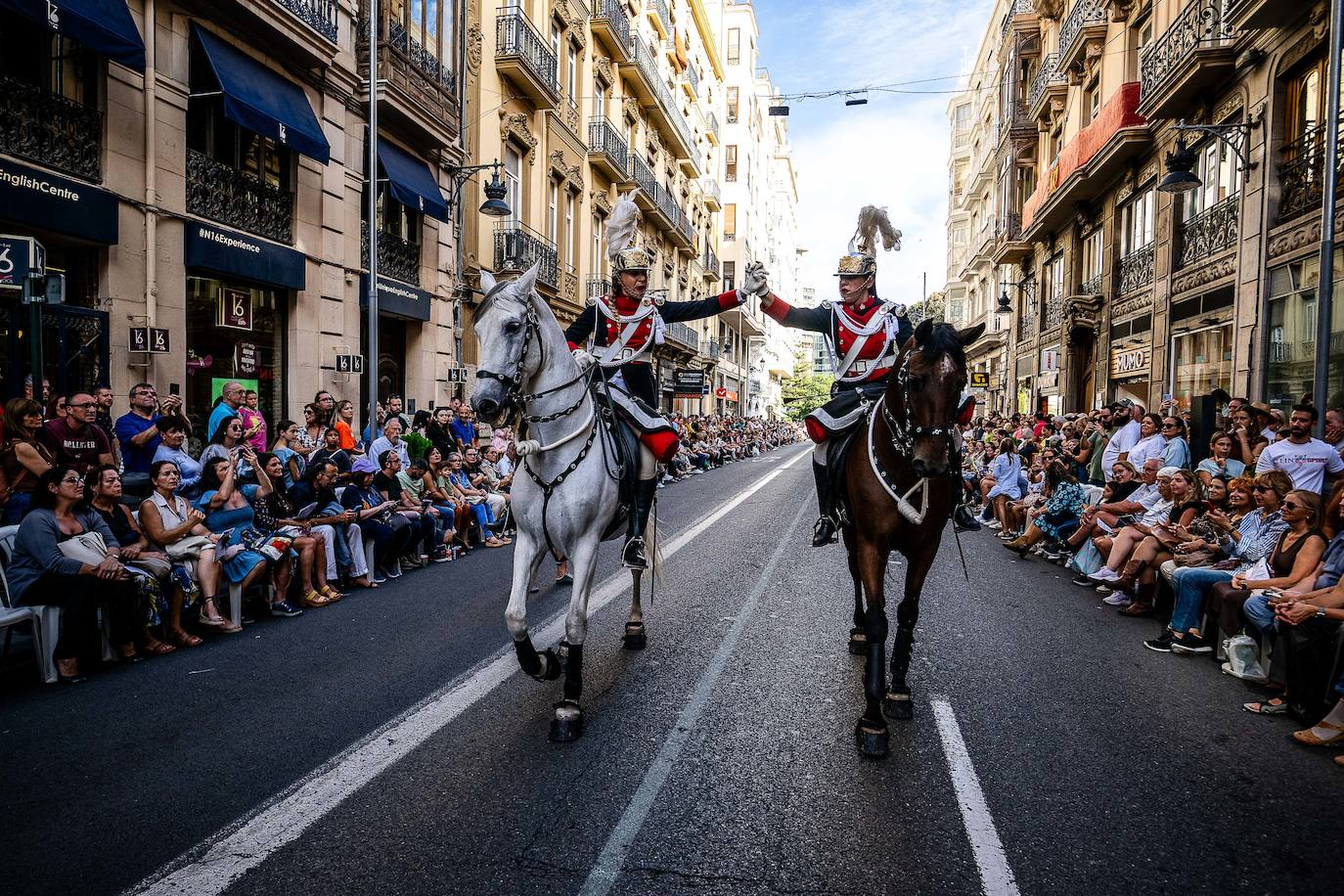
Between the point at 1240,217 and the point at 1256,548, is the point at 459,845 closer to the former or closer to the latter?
the point at 1256,548

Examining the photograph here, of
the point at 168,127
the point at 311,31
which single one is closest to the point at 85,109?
the point at 168,127

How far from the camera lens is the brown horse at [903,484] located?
175 inches

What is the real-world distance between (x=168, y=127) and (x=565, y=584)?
33.1ft

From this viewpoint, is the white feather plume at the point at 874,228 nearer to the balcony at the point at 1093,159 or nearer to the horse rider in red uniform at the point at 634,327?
the horse rider in red uniform at the point at 634,327

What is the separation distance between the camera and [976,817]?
3695 millimetres

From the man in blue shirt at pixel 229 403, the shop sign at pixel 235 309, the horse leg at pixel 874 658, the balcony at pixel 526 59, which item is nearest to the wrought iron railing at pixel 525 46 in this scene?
the balcony at pixel 526 59

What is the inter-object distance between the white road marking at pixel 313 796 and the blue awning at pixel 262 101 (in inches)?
459

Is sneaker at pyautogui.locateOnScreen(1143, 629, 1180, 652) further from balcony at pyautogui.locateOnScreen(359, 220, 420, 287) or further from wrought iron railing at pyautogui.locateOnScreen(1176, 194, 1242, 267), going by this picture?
balcony at pyautogui.locateOnScreen(359, 220, 420, 287)

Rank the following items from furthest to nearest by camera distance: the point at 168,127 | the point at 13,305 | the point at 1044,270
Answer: the point at 1044,270
the point at 168,127
the point at 13,305

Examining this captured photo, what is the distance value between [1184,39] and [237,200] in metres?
19.1

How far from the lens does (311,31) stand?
15.2 metres

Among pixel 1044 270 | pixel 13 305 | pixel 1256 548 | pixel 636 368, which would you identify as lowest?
pixel 1256 548

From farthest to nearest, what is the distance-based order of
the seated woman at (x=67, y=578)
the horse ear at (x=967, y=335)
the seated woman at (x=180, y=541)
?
the seated woman at (x=180, y=541) < the seated woman at (x=67, y=578) < the horse ear at (x=967, y=335)

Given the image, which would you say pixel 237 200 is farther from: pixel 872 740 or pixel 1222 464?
pixel 1222 464
